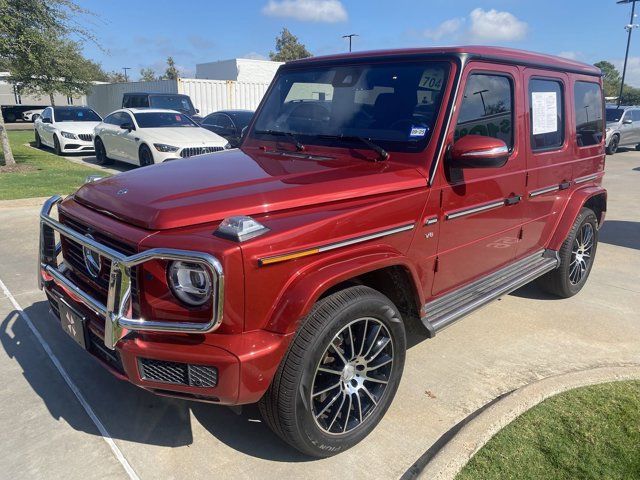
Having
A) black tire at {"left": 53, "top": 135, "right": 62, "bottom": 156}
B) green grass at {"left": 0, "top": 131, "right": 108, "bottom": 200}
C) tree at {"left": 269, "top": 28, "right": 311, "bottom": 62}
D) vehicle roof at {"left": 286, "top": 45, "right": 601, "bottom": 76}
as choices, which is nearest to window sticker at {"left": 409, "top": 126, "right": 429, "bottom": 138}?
vehicle roof at {"left": 286, "top": 45, "right": 601, "bottom": 76}

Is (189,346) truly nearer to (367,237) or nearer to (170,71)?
(367,237)

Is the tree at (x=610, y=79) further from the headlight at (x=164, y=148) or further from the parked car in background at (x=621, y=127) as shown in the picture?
the headlight at (x=164, y=148)

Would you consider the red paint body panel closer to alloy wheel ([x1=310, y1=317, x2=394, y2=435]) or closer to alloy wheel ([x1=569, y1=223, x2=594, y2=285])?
alloy wheel ([x1=310, y1=317, x2=394, y2=435])

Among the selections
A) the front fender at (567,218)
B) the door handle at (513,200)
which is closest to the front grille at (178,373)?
the door handle at (513,200)

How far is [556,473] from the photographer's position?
256cm

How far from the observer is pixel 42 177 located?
1079 cm

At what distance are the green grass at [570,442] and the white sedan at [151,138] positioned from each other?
334 inches

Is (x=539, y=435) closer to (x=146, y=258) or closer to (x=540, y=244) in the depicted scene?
(x=540, y=244)

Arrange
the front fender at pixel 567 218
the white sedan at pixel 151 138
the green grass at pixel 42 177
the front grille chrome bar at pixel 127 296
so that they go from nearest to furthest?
the front grille chrome bar at pixel 127 296
the front fender at pixel 567 218
the green grass at pixel 42 177
the white sedan at pixel 151 138

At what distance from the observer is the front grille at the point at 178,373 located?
2238mm

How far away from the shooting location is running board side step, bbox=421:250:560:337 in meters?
3.17

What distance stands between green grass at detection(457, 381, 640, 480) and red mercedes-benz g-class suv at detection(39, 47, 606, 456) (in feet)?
2.15

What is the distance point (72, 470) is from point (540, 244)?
3.82 metres

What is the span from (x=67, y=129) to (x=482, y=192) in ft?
49.8
